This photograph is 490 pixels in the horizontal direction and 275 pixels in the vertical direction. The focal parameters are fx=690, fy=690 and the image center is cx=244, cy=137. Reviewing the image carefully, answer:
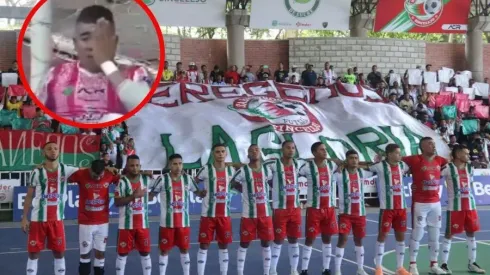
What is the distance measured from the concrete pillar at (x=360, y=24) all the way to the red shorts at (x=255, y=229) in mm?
19825

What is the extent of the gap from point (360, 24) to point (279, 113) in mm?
9324

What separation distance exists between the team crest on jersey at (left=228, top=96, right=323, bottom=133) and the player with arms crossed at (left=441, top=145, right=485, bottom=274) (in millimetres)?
9395

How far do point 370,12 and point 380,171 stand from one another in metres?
18.8

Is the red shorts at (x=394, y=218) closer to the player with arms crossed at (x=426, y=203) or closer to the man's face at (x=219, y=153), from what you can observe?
the player with arms crossed at (x=426, y=203)

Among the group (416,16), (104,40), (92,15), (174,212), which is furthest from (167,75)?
(174,212)

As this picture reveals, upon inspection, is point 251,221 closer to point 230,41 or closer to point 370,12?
point 230,41

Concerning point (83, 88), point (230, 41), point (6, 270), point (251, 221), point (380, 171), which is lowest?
point (6, 270)

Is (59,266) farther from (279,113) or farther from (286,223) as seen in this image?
(279,113)

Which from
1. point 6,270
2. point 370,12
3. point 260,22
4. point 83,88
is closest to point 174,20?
point 260,22

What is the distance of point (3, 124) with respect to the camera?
67.9 feet

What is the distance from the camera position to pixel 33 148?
692 inches

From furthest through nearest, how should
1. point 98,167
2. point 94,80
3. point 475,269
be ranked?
point 94,80 → point 475,269 → point 98,167

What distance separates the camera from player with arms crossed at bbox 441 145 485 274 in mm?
11219

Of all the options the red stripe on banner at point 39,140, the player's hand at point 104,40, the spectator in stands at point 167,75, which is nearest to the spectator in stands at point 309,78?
the spectator in stands at point 167,75
